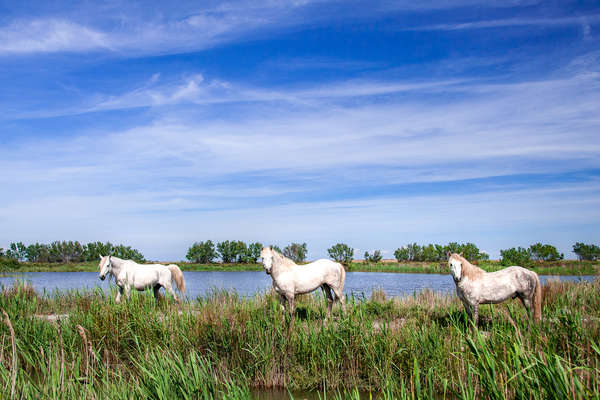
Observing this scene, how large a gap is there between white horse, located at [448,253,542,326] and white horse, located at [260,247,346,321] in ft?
8.24

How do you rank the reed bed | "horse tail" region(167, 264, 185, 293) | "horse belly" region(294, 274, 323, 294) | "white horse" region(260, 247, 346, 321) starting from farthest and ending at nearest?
"horse tail" region(167, 264, 185, 293)
"horse belly" region(294, 274, 323, 294)
"white horse" region(260, 247, 346, 321)
the reed bed

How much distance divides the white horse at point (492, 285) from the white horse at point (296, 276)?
8.24ft

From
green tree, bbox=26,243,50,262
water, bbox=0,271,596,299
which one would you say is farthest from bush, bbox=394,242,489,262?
green tree, bbox=26,243,50,262

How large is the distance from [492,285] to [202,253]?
62.9 meters

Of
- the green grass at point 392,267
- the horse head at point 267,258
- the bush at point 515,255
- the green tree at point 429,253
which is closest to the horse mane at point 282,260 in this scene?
the horse head at point 267,258

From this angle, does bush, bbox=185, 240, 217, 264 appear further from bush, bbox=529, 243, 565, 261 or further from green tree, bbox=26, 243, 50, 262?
bush, bbox=529, 243, 565, 261

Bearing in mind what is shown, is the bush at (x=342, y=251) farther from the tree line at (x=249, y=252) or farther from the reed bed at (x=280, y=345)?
the reed bed at (x=280, y=345)

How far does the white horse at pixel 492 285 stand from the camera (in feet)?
26.1

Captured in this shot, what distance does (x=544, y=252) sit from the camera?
52.4 meters

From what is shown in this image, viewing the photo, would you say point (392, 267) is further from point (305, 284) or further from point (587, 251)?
point (305, 284)

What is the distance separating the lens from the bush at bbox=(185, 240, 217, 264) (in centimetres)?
6719

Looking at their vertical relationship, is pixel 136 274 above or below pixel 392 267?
above

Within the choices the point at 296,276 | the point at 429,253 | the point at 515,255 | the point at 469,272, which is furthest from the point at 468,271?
the point at 429,253

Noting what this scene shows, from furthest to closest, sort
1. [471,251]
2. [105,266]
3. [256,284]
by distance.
→ [471,251] < [256,284] < [105,266]
